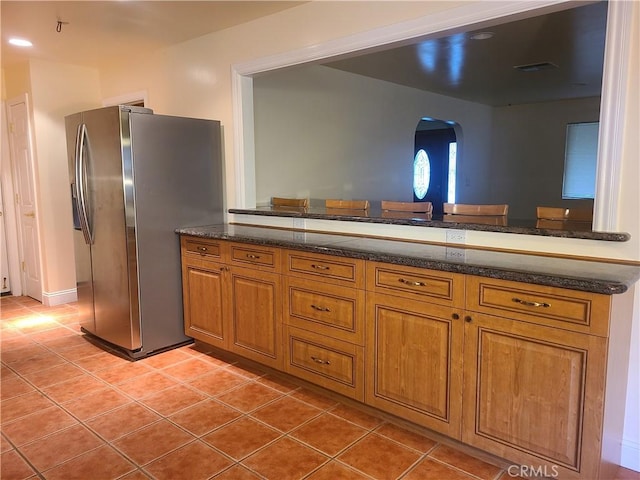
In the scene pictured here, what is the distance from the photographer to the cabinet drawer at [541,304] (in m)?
1.64

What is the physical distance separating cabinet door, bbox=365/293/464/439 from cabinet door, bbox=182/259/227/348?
1225mm

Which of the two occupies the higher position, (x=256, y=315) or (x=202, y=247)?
(x=202, y=247)

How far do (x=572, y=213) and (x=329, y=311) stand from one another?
4.40 ft

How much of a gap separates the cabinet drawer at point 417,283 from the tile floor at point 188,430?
72cm

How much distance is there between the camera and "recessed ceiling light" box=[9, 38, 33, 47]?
363 centimetres

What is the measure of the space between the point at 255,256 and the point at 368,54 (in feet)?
6.07

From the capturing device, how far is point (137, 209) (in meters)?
3.14

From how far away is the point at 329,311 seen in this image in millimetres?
2494

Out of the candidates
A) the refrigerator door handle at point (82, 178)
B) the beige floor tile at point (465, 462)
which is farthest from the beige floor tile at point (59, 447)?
the beige floor tile at point (465, 462)

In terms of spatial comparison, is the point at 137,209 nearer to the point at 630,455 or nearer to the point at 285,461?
the point at 285,461

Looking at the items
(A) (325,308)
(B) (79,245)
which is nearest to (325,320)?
(A) (325,308)

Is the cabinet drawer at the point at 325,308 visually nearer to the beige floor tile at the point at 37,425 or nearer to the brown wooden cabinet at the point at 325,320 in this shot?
the brown wooden cabinet at the point at 325,320

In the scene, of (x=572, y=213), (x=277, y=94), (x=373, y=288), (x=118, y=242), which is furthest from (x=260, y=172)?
(x=572, y=213)

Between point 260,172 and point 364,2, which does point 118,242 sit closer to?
point 260,172
